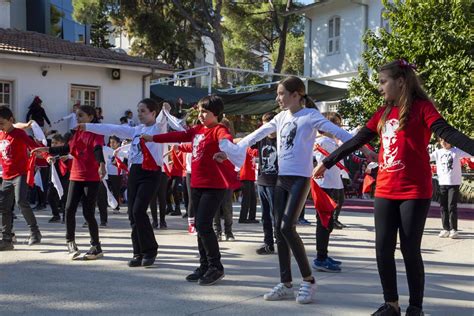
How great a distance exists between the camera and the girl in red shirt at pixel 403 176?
15.2 feet

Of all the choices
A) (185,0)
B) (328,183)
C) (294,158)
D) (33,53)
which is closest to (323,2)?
(185,0)

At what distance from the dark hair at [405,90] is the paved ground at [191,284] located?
168cm

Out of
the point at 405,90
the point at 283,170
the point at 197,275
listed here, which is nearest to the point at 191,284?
the point at 197,275

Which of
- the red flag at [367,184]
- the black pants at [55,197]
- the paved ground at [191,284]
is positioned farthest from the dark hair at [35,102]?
the red flag at [367,184]

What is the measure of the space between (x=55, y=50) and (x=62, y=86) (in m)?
1.10

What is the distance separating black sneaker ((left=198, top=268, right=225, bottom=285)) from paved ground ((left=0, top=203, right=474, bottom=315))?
0.26ft

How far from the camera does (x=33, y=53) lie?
18219 millimetres

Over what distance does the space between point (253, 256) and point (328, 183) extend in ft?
4.38

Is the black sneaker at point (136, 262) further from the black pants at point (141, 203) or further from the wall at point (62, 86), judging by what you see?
the wall at point (62, 86)

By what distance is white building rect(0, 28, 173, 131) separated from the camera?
18.6m

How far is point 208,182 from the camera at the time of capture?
20.6ft

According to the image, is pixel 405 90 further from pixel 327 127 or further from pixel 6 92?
pixel 6 92

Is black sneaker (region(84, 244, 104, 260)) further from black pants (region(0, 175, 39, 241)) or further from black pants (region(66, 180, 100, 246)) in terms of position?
black pants (region(0, 175, 39, 241))

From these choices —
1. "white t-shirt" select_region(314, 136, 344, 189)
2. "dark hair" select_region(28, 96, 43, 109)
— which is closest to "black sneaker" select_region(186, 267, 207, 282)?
"white t-shirt" select_region(314, 136, 344, 189)
